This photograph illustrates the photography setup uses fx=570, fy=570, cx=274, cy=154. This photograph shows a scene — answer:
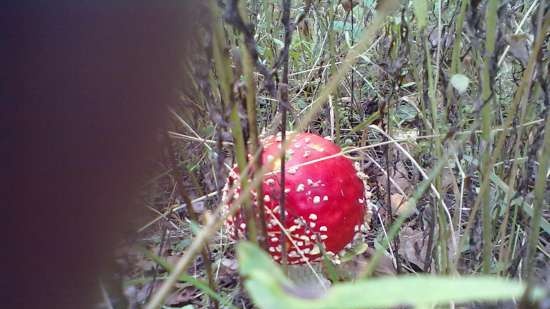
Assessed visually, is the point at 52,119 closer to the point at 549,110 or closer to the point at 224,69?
the point at 224,69

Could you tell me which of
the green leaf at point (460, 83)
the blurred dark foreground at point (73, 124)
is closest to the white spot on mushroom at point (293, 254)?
the green leaf at point (460, 83)

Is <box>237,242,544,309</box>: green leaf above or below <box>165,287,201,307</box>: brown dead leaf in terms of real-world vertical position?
above

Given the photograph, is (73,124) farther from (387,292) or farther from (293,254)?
(293,254)

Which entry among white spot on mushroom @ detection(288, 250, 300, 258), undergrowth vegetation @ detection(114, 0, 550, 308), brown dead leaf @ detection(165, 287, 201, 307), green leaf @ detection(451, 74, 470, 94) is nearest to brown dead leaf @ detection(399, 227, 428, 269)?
undergrowth vegetation @ detection(114, 0, 550, 308)

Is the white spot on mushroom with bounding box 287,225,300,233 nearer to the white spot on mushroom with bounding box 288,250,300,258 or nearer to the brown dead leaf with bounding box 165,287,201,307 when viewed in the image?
the white spot on mushroom with bounding box 288,250,300,258

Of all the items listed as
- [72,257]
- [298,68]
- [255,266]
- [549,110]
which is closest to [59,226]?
[72,257]

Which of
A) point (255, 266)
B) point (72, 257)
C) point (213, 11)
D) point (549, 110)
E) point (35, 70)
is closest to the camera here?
point (255, 266)

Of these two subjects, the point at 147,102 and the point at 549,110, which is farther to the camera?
the point at 549,110
